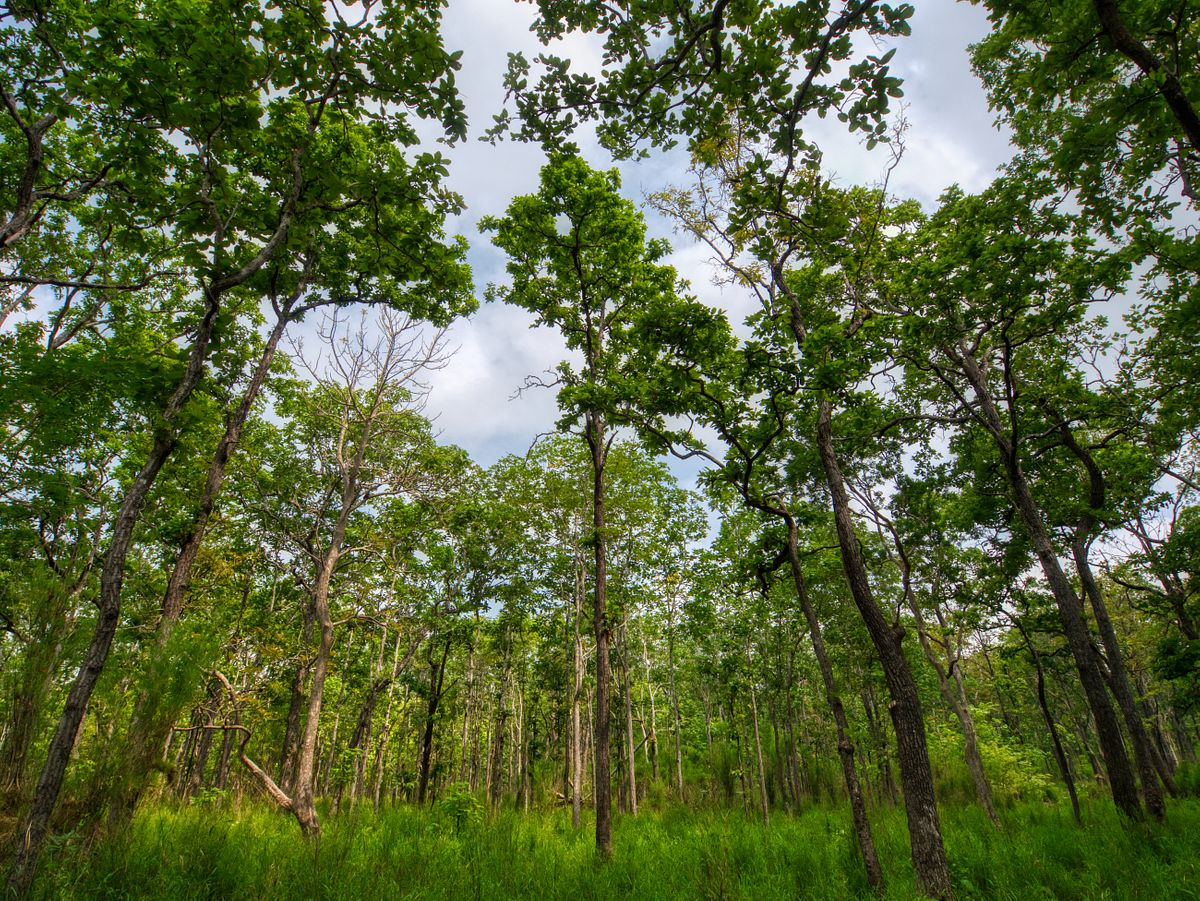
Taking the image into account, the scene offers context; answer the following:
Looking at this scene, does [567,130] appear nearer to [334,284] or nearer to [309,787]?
[334,284]

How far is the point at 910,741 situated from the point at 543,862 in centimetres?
547

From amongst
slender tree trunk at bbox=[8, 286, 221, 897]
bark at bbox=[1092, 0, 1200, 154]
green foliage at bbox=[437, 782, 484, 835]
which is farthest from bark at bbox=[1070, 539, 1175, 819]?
slender tree trunk at bbox=[8, 286, 221, 897]

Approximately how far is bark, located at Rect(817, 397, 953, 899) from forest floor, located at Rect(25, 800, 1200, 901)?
1.31 ft

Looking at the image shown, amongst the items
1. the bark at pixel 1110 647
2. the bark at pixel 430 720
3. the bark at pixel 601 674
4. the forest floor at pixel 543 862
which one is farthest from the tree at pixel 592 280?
the bark at pixel 430 720

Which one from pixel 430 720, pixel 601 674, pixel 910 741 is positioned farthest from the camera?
pixel 430 720

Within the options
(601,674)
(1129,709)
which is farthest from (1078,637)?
(601,674)

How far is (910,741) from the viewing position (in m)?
6.32

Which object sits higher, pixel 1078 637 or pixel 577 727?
pixel 1078 637

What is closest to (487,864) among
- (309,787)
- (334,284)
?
(309,787)

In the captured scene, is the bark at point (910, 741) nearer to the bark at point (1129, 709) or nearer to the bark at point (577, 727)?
the bark at point (1129, 709)

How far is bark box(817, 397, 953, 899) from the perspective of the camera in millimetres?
5789

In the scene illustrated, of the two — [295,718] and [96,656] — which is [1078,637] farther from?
[295,718]

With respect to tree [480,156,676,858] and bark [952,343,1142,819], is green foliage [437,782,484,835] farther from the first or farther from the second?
bark [952,343,1142,819]

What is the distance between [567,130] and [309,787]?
1099cm
